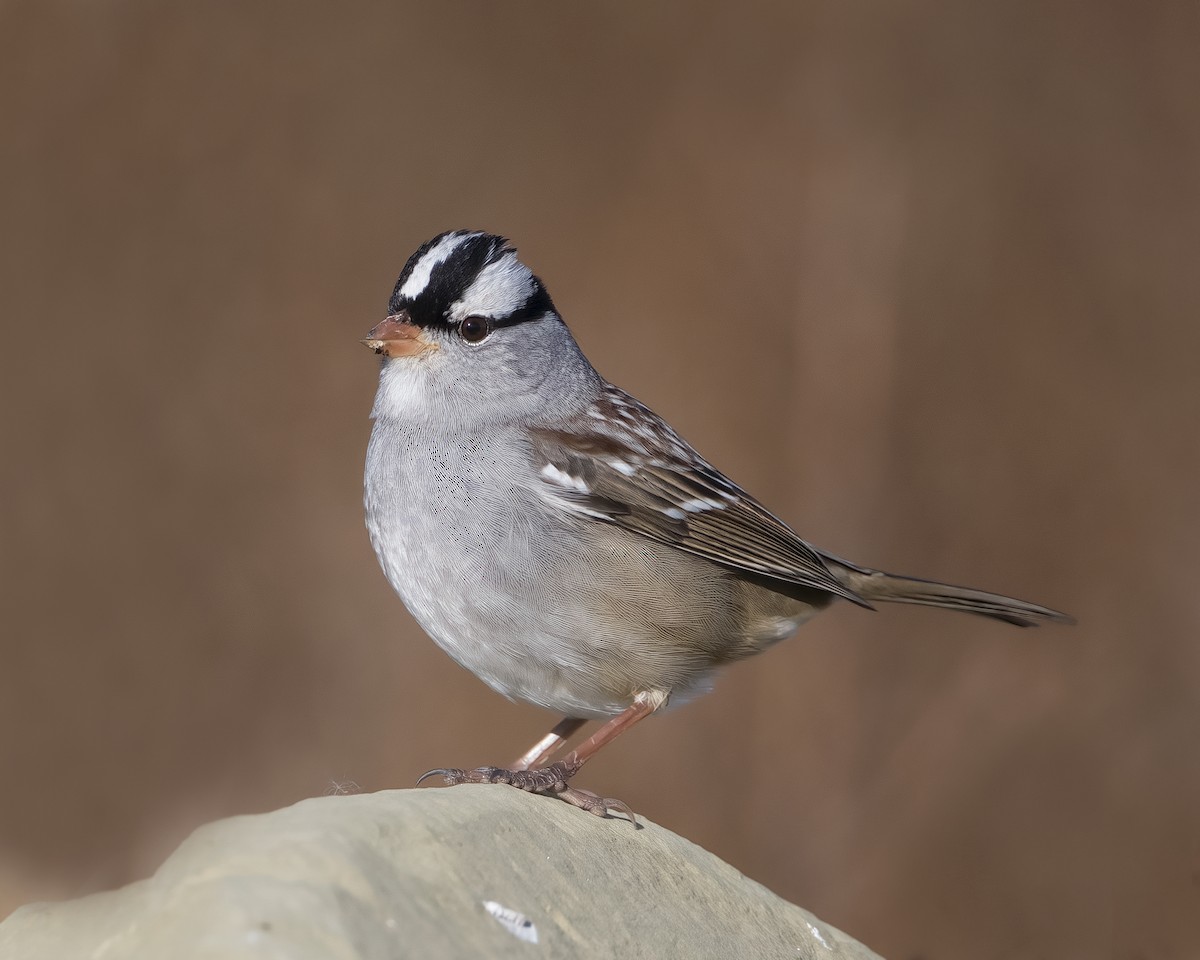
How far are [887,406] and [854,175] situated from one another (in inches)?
43.0

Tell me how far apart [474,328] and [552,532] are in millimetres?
619

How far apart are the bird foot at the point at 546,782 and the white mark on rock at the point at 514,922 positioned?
2.35ft

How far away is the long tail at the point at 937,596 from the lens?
343 cm

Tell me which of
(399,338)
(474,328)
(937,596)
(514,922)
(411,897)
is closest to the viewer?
(411,897)

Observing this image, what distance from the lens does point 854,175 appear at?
6.05 meters

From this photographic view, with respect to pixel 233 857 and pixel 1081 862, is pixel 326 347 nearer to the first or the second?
pixel 1081 862

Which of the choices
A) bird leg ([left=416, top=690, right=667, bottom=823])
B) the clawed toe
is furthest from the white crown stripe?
the clawed toe

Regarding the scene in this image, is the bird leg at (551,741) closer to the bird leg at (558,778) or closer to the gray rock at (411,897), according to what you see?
the bird leg at (558,778)

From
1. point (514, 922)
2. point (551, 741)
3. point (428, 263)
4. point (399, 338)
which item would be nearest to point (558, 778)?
point (551, 741)

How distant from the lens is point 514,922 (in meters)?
1.77

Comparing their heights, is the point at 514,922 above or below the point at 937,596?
below

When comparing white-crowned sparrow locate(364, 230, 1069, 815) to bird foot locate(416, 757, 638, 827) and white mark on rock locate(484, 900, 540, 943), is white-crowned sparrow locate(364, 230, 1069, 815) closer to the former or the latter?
bird foot locate(416, 757, 638, 827)

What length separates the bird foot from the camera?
2.52 metres

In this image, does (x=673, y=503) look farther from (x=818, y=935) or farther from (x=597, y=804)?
(x=818, y=935)
